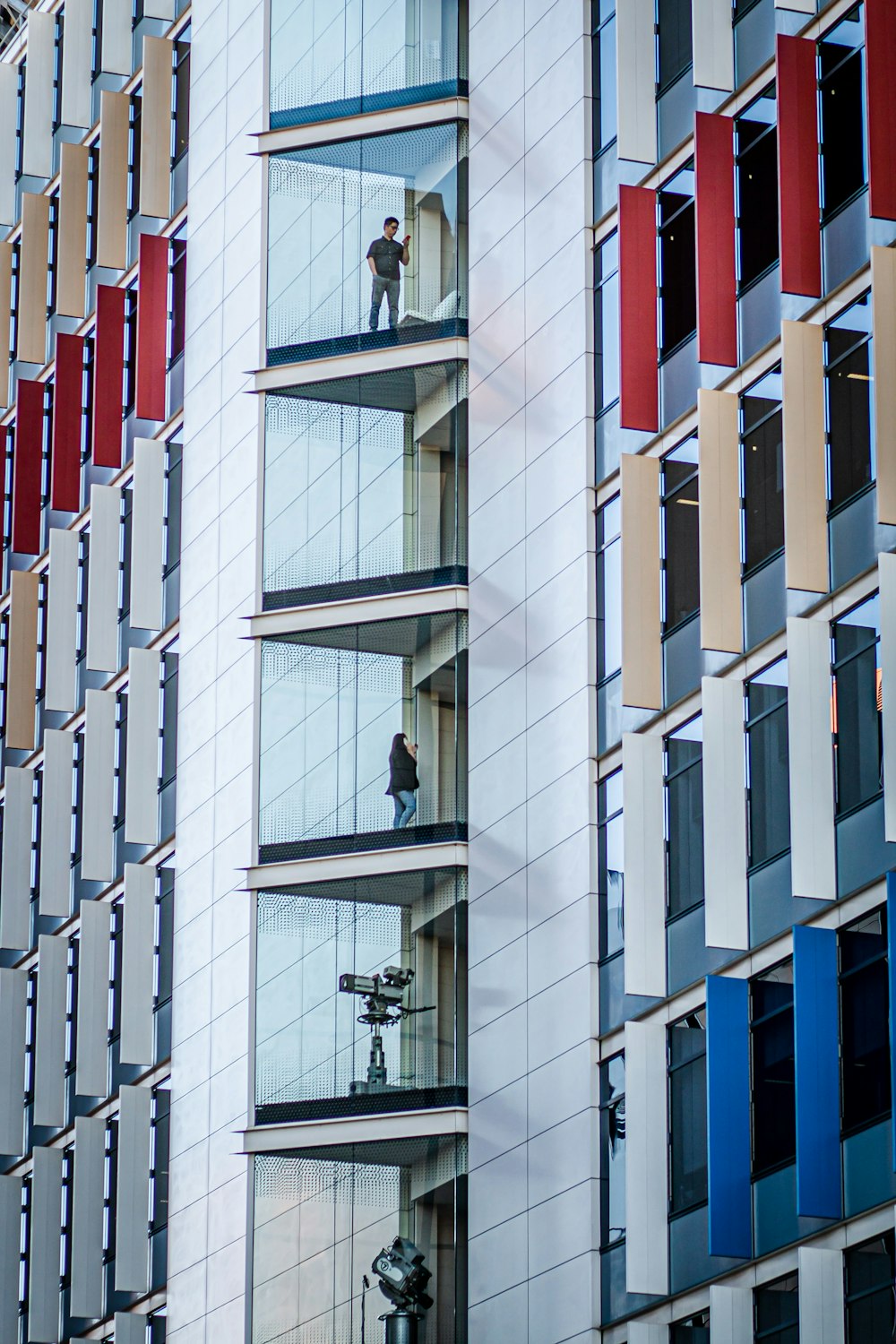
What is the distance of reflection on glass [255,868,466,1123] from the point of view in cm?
3938

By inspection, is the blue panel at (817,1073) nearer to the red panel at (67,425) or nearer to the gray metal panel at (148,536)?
the gray metal panel at (148,536)

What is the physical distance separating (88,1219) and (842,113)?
80.9 ft

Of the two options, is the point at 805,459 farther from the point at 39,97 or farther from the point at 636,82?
the point at 39,97

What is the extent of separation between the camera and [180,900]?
46.6 metres

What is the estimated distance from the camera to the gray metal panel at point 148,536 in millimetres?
49969

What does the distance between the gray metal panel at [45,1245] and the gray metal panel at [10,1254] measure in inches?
30.7

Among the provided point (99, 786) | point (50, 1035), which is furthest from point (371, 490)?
point (50, 1035)

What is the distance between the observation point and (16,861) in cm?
5456

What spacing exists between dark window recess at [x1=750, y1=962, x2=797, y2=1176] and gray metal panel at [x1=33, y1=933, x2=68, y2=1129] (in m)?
20.9

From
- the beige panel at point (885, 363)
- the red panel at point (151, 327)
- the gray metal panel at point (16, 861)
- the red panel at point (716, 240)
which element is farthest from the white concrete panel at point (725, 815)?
the gray metal panel at point (16, 861)

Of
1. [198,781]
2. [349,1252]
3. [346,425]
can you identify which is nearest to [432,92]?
[346,425]

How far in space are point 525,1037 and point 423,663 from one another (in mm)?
6050

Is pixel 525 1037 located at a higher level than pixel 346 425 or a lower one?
lower

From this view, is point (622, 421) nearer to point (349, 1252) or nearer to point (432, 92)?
point (432, 92)
